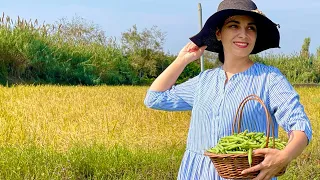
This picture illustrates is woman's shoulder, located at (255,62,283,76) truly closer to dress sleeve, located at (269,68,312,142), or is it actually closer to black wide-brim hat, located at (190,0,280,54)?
dress sleeve, located at (269,68,312,142)

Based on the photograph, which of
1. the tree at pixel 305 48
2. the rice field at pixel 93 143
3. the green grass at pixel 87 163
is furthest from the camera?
the tree at pixel 305 48

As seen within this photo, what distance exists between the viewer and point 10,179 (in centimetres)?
338

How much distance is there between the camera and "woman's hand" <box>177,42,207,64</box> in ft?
7.07

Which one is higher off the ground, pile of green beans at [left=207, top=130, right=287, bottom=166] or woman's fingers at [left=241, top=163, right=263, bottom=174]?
pile of green beans at [left=207, top=130, right=287, bottom=166]

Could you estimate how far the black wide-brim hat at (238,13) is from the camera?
77.2 inches

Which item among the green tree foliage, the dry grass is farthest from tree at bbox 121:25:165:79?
the dry grass

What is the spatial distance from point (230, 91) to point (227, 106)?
2.2 inches

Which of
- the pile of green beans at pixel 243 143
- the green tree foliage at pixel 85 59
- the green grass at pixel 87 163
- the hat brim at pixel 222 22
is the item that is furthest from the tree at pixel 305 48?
the pile of green beans at pixel 243 143

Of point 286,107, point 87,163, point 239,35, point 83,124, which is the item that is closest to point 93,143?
point 87,163

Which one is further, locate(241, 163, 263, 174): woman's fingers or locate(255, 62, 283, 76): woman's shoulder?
locate(255, 62, 283, 76): woman's shoulder

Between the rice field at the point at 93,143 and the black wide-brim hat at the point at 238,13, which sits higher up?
the black wide-brim hat at the point at 238,13

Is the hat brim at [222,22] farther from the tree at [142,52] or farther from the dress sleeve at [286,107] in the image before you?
the tree at [142,52]

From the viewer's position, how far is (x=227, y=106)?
6.35ft

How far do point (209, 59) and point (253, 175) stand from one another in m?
20.1
